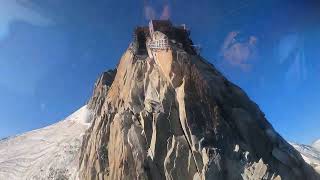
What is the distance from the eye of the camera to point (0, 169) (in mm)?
105812

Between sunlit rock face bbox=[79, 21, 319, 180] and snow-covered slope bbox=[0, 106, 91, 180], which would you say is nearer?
sunlit rock face bbox=[79, 21, 319, 180]

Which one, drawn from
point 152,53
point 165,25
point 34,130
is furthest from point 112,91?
point 34,130

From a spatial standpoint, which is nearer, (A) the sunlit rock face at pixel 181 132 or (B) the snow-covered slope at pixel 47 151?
(A) the sunlit rock face at pixel 181 132

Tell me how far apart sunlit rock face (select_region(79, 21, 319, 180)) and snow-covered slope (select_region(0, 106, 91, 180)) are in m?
11.9

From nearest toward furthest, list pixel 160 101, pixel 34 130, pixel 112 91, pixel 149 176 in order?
pixel 149 176, pixel 160 101, pixel 112 91, pixel 34 130

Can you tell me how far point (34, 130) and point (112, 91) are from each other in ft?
193

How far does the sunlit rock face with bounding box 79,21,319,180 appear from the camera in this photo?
6188 centimetres

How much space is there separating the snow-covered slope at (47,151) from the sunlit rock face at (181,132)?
467 inches

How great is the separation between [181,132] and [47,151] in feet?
163

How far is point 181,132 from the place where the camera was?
6612 cm

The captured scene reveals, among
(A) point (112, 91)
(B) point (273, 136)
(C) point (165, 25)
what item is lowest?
(B) point (273, 136)

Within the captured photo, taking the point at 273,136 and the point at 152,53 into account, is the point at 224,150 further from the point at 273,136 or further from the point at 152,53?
the point at 152,53

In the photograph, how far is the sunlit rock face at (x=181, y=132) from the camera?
203ft

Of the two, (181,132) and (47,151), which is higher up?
(47,151)
